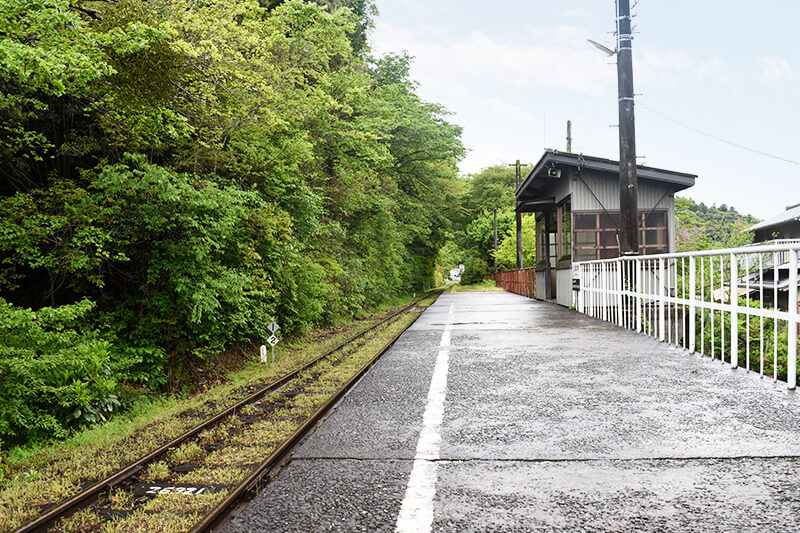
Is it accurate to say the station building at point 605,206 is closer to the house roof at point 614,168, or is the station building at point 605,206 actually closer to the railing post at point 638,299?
the house roof at point 614,168

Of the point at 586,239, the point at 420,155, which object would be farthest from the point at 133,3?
the point at 420,155

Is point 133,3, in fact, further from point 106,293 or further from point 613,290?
point 613,290

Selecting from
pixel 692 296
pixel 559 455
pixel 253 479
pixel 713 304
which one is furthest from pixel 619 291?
pixel 253 479

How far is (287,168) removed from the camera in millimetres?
11273

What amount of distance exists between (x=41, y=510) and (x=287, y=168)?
8267 mm

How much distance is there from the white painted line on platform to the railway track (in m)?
0.97

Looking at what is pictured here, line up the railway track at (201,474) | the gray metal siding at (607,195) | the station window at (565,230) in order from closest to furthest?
the railway track at (201,474) < the gray metal siding at (607,195) < the station window at (565,230)

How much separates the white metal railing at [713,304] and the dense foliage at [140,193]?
6418mm

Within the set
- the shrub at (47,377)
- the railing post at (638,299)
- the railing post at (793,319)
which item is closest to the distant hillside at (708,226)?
the railing post at (638,299)

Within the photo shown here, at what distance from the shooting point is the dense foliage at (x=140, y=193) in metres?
6.44

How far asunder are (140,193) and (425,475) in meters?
6.54

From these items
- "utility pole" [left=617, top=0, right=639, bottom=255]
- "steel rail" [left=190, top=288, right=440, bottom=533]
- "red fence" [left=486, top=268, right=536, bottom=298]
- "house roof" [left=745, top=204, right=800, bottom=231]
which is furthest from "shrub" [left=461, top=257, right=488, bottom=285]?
"steel rail" [left=190, top=288, right=440, bottom=533]

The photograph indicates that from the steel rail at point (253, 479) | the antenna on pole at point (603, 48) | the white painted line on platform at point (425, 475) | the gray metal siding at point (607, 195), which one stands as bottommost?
the steel rail at point (253, 479)

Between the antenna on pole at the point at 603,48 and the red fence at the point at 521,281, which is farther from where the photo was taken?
the red fence at the point at 521,281
